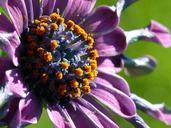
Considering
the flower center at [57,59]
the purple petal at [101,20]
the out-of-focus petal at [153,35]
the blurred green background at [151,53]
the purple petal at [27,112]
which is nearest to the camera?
the purple petal at [27,112]

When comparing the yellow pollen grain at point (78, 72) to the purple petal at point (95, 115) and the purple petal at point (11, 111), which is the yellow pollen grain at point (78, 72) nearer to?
the purple petal at point (95, 115)

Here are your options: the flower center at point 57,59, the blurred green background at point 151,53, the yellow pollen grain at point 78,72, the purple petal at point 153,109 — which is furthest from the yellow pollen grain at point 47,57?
the blurred green background at point 151,53

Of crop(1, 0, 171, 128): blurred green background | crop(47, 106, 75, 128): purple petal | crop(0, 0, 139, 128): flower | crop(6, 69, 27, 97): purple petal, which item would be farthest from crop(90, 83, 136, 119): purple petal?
crop(1, 0, 171, 128): blurred green background

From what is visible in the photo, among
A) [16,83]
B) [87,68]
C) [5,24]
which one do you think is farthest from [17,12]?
[87,68]

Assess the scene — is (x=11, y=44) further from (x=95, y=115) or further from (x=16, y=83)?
(x=95, y=115)

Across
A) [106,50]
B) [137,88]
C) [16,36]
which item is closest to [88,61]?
[106,50]

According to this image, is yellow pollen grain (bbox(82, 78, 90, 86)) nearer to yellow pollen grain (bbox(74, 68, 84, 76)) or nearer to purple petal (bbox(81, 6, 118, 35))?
yellow pollen grain (bbox(74, 68, 84, 76))
